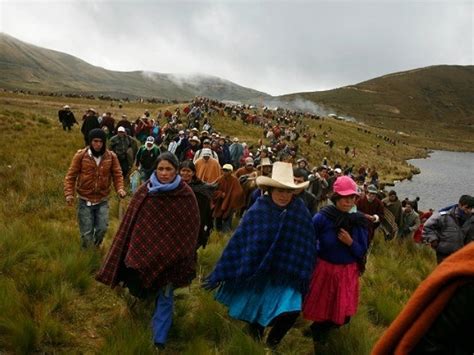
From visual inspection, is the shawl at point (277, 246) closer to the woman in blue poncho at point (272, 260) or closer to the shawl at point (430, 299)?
the woman in blue poncho at point (272, 260)

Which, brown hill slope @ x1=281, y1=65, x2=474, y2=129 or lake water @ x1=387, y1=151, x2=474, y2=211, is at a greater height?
brown hill slope @ x1=281, y1=65, x2=474, y2=129

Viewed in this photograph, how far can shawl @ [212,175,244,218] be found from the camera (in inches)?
357

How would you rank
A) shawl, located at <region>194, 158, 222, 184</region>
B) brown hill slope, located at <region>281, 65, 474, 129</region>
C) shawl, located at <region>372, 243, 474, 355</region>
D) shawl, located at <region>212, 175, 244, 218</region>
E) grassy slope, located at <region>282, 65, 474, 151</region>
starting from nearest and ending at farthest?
shawl, located at <region>372, 243, 474, 355</region> → shawl, located at <region>212, 175, 244, 218</region> → shawl, located at <region>194, 158, 222, 184</region> → grassy slope, located at <region>282, 65, 474, 151</region> → brown hill slope, located at <region>281, 65, 474, 129</region>

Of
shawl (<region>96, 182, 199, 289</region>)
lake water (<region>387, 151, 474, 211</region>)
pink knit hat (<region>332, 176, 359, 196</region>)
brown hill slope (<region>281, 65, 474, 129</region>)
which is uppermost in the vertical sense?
brown hill slope (<region>281, 65, 474, 129</region>)

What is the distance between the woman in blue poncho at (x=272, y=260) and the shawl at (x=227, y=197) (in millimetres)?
4900

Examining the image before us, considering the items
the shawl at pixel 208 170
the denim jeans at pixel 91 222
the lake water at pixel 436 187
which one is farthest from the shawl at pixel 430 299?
Result: the lake water at pixel 436 187

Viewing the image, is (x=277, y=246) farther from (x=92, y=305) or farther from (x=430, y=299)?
(x=430, y=299)

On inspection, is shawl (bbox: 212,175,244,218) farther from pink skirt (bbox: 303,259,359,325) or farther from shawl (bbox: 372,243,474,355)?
shawl (bbox: 372,243,474,355)

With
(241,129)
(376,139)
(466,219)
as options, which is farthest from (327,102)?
(466,219)

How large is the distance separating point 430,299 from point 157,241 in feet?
9.55

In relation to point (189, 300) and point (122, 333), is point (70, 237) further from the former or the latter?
point (122, 333)

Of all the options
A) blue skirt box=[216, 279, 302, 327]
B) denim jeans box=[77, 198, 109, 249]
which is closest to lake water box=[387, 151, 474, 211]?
denim jeans box=[77, 198, 109, 249]

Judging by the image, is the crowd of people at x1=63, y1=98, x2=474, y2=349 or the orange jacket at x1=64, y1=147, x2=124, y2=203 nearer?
the crowd of people at x1=63, y1=98, x2=474, y2=349

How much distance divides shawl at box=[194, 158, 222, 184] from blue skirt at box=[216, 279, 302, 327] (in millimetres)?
5860
